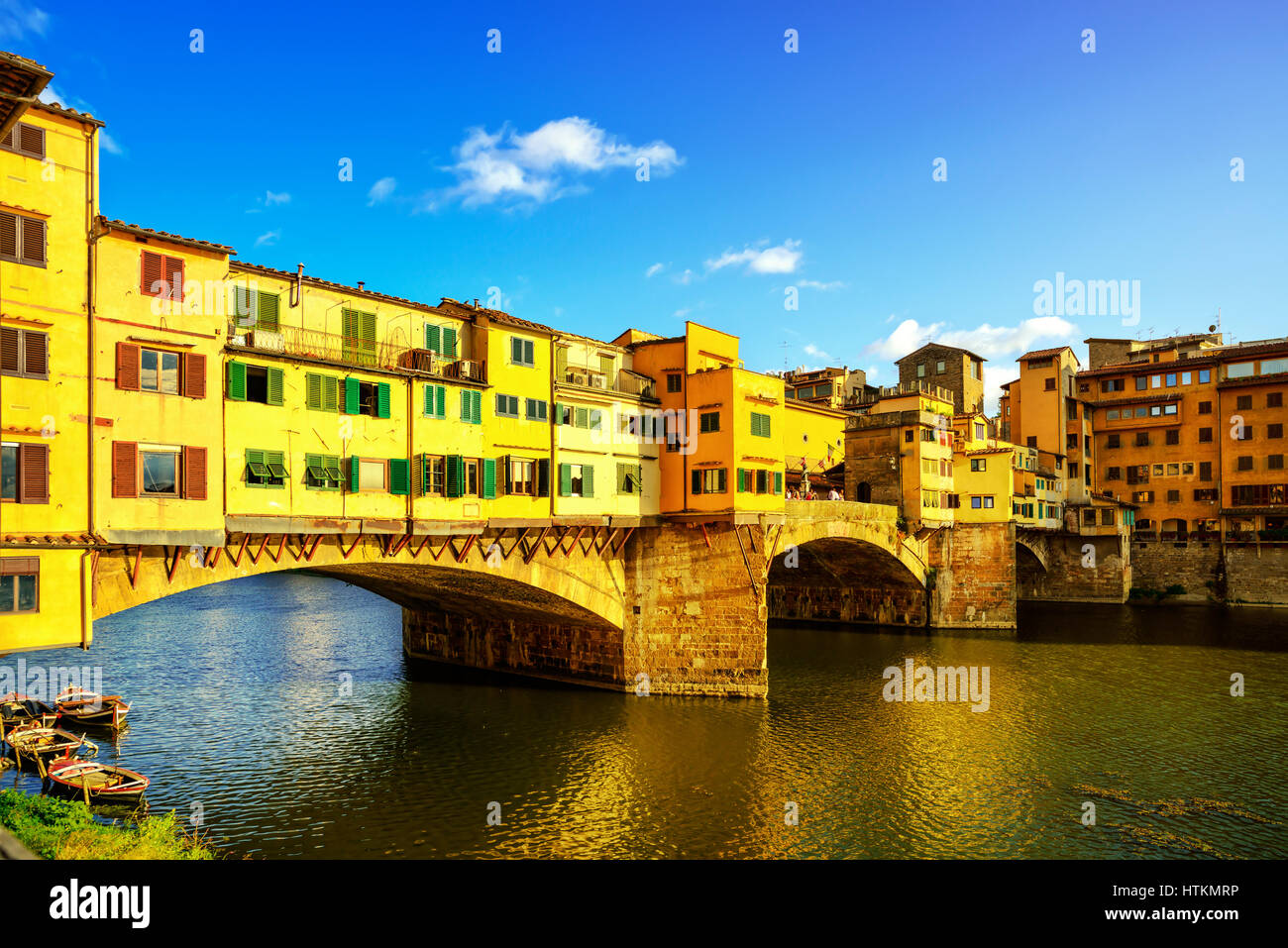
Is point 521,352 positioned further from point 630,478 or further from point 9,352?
point 9,352

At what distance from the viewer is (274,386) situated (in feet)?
87.6

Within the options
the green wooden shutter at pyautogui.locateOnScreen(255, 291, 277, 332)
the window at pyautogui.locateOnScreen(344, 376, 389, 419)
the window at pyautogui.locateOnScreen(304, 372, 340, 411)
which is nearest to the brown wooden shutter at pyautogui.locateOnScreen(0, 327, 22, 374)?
the green wooden shutter at pyautogui.locateOnScreen(255, 291, 277, 332)

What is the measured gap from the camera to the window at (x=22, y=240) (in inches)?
823

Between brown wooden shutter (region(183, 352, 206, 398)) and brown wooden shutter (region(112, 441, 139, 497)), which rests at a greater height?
brown wooden shutter (region(183, 352, 206, 398))

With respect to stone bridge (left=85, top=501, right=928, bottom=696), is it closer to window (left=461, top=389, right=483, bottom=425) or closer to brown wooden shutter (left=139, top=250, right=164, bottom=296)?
window (left=461, top=389, right=483, bottom=425)

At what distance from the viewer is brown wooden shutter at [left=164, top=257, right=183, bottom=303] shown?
2400cm

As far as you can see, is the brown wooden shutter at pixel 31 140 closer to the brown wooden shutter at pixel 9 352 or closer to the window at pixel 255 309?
the brown wooden shutter at pixel 9 352

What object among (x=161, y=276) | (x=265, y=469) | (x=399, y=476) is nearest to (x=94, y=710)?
(x=265, y=469)

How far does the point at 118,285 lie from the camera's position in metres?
23.0

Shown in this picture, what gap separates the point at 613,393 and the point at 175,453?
19.3 meters

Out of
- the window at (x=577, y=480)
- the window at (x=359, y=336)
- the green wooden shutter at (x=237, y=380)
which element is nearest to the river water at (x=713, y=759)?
the window at (x=577, y=480)

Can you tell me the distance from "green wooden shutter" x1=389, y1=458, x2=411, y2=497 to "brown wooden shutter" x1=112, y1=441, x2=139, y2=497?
8617 millimetres

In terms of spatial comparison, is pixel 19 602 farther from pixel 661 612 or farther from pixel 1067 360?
pixel 1067 360

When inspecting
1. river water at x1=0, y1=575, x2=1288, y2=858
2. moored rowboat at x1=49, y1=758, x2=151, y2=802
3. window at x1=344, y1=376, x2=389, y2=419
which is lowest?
river water at x1=0, y1=575, x2=1288, y2=858
